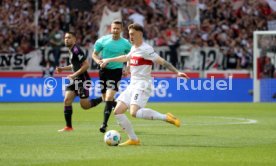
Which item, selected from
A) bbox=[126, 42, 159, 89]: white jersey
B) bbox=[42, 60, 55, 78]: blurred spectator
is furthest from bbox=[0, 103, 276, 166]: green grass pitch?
bbox=[42, 60, 55, 78]: blurred spectator

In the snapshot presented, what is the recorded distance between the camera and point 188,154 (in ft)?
37.0

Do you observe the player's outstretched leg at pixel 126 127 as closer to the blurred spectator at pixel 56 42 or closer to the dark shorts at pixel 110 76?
the dark shorts at pixel 110 76

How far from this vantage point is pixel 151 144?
1292cm

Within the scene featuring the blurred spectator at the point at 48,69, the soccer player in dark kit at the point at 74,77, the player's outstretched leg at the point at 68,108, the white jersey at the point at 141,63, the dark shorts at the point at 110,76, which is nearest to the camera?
the white jersey at the point at 141,63

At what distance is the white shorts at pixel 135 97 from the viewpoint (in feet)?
42.5

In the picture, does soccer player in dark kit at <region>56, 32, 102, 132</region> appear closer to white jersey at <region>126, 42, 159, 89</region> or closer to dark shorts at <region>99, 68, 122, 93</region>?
dark shorts at <region>99, 68, 122, 93</region>

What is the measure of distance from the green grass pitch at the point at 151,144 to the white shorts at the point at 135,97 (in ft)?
2.43

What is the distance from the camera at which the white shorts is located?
13.0 meters

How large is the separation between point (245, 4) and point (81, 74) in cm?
2203

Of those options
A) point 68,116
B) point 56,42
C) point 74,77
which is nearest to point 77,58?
point 74,77

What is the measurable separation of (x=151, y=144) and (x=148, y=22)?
24.3 meters

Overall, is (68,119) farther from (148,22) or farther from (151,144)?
(148,22)

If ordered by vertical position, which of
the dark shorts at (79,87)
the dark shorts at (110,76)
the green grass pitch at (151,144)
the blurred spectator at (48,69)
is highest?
the dark shorts at (110,76)

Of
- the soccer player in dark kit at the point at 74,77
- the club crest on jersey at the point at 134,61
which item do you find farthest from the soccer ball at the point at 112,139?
the soccer player in dark kit at the point at 74,77
